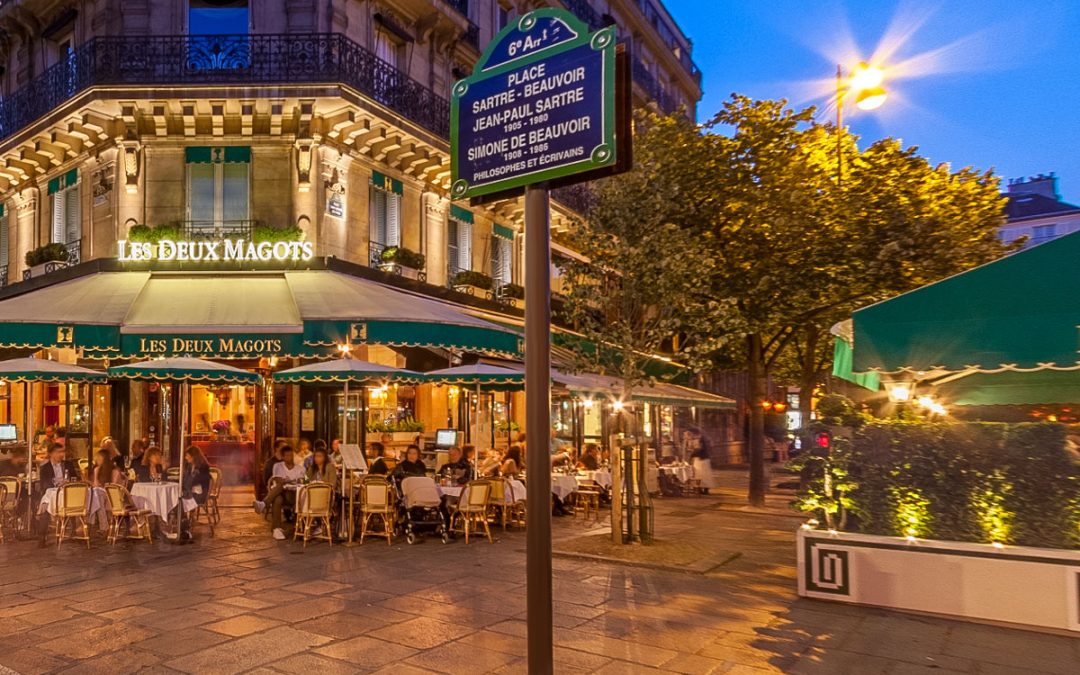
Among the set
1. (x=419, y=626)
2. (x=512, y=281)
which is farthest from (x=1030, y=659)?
(x=512, y=281)

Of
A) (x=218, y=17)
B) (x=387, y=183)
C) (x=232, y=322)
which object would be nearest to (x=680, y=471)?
(x=387, y=183)

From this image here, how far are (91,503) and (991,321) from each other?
35.1 ft

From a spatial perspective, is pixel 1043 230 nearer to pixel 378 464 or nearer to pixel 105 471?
pixel 378 464

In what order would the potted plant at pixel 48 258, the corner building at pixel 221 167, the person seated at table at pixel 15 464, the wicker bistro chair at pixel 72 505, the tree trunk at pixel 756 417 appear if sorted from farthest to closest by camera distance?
the potted plant at pixel 48 258
the tree trunk at pixel 756 417
the corner building at pixel 221 167
the person seated at table at pixel 15 464
the wicker bistro chair at pixel 72 505

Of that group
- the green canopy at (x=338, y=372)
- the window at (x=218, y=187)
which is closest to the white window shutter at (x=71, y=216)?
the window at (x=218, y=187)

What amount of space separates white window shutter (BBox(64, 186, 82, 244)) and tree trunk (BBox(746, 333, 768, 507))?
13542 millimetres

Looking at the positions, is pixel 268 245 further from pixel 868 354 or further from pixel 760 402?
pixel 868 354

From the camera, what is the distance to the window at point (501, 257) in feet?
67.4

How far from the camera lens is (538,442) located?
3.81 m

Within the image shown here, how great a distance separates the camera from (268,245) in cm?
1487

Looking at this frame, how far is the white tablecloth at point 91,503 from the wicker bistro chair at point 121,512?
4.9 inches

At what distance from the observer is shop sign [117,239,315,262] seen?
1480cm

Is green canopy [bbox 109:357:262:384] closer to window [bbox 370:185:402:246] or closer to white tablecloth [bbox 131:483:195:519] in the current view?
white tablecloth [bbox 131:483:195:519]

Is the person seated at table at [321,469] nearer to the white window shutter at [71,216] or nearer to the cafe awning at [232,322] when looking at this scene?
the cafe awning at [232,322]
